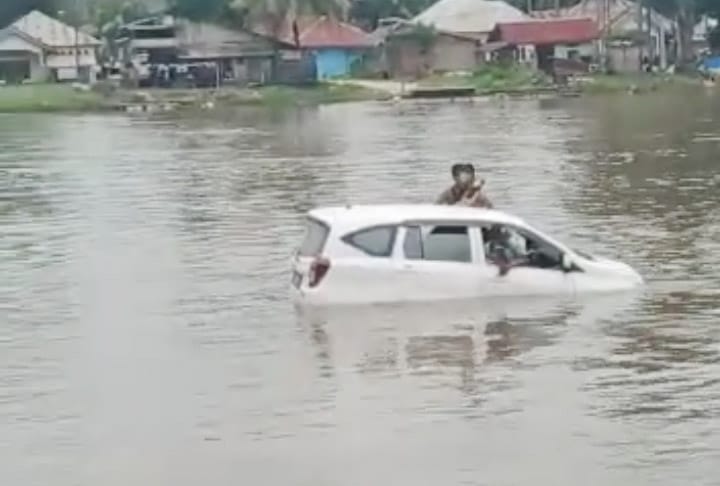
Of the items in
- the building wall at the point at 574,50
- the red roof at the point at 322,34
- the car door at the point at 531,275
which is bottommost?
the building wall at the point at 574,50

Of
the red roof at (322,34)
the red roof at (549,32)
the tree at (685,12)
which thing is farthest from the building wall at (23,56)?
Result: the tree at (685,12)

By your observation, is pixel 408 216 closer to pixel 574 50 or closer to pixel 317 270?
pixel 317 270

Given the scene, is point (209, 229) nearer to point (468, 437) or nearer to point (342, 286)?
point (342, 286)

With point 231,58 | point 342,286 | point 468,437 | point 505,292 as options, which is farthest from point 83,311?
point 231,58

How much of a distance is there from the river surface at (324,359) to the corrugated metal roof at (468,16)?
94476 mm

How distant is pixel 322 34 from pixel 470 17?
661 inches

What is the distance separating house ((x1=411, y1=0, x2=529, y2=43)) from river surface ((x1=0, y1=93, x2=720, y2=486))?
9373 centimetres

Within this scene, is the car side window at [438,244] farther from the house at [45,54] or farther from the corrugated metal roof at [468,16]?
the corrugated metal roof at [468,16]

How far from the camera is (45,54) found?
119812mm

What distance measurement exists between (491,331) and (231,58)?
96821 millimetres

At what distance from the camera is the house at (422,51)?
12025 cm

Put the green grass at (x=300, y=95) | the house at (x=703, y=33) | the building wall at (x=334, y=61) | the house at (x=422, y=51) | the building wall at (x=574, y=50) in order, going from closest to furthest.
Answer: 1. the green grass at (x=300, y=95)
2. the building wall at (x=334, y=61)
3. the house at (x=422, y=51)
4. the building wall at (x=574, y=50)
5. the house at (x=703, y=33)

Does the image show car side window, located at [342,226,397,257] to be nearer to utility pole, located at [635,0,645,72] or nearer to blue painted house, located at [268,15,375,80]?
blue painted house, located at [268,15,375,80]

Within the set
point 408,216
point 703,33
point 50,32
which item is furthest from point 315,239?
point 703,33
